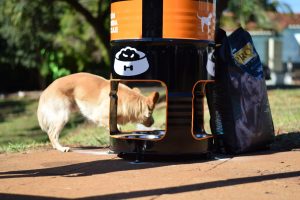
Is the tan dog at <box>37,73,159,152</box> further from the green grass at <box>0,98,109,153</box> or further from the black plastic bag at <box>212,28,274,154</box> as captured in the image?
the black plastic bag at <box>212,28,274,154</box>

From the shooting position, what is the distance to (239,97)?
764 cm

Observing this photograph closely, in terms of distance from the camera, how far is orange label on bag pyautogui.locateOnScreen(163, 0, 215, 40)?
694 centimetres

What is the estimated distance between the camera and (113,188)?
567cm

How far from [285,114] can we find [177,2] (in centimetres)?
583

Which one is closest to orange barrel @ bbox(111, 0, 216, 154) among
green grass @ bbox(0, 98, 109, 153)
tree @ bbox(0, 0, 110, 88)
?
green grass @ bbox(0, 98, 109, 153)

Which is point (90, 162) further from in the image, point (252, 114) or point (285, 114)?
point (285, 114)

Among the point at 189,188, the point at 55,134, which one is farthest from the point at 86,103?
the point at 189,188

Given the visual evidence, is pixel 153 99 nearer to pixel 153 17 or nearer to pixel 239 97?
pixel 239 97

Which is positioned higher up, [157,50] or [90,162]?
[157,50]

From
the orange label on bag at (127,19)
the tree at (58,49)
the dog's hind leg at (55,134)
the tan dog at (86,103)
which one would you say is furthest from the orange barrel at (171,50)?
the tree at (58,49)

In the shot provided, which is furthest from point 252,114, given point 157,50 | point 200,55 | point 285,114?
point 285,114

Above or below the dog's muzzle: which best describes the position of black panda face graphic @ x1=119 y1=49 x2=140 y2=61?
above

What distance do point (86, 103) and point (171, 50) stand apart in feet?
6.52

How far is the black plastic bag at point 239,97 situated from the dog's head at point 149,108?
855 millimetres
